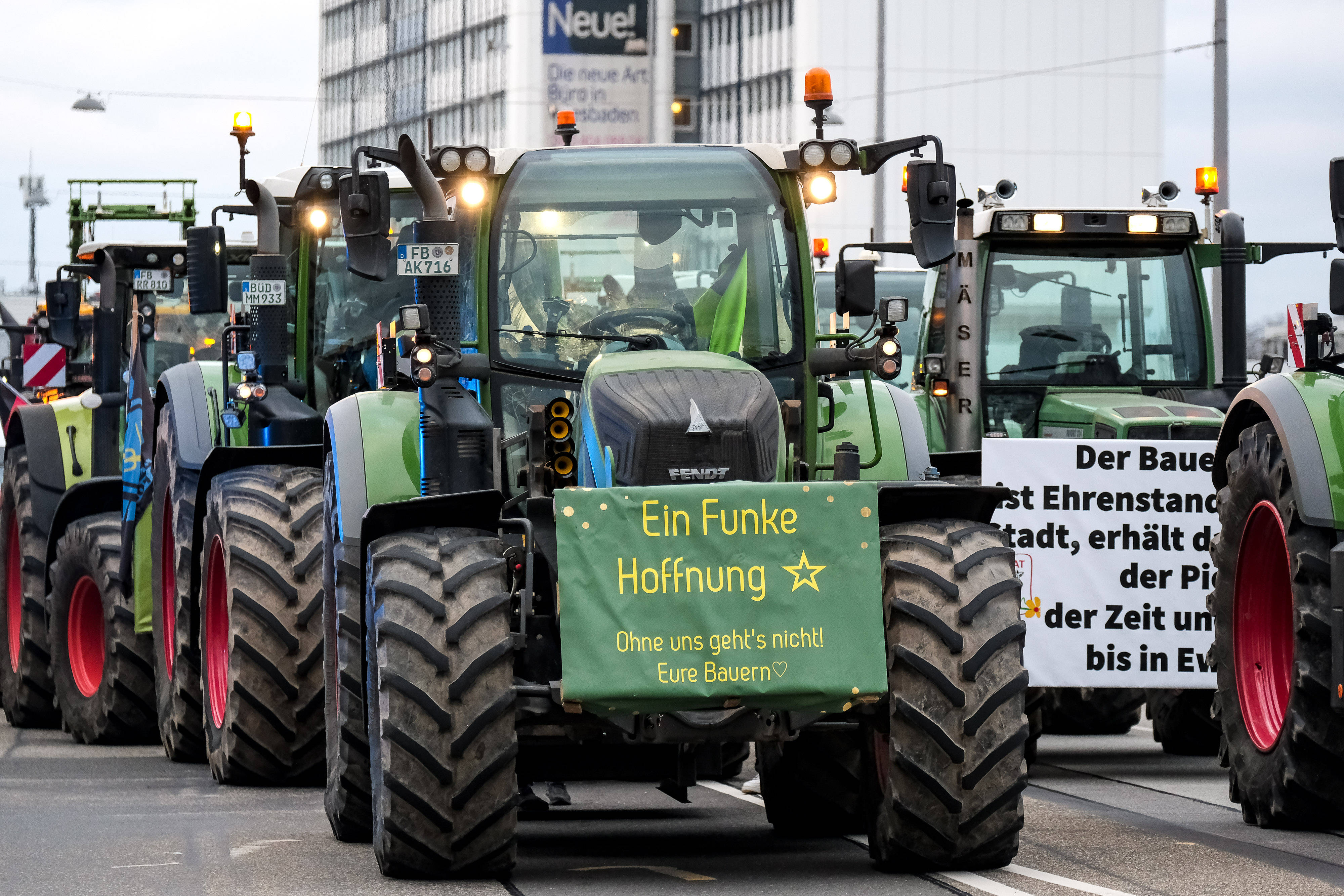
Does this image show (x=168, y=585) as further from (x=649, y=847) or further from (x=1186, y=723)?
(x=1186, y=723)

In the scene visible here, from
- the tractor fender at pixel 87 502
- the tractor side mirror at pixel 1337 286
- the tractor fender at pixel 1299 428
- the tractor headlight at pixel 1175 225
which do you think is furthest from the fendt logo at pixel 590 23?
the tractor side mirror at pixel 1337 286

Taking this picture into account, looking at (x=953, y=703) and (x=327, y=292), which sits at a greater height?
(x=327, y=292)

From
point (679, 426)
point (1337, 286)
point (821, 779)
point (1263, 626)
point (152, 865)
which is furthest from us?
point (1263, 626)

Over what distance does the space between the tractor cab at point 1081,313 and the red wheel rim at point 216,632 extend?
189 inches

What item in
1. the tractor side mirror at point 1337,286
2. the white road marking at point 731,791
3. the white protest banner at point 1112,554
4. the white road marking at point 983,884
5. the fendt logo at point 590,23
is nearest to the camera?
the white road marking at point 983,884

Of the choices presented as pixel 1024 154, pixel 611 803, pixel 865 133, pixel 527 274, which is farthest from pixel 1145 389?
pixel 1024 154

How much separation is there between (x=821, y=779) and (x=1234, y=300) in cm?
663

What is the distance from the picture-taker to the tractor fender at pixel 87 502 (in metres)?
16.5

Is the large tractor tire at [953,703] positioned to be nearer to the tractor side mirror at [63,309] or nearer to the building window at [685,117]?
the tractor side mirror at [63,309]

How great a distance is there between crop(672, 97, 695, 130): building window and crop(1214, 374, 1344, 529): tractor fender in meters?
88.9

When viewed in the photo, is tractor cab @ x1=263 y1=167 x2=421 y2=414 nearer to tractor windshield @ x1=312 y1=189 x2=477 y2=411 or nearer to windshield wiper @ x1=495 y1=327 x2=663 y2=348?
tractor windshield @ x1=312 y1=189 x2=477 y2=411

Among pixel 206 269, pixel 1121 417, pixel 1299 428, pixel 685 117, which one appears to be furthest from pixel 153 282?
pixel 685 117

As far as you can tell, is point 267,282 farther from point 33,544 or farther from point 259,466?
point 33,544

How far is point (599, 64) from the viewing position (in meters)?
97.5
